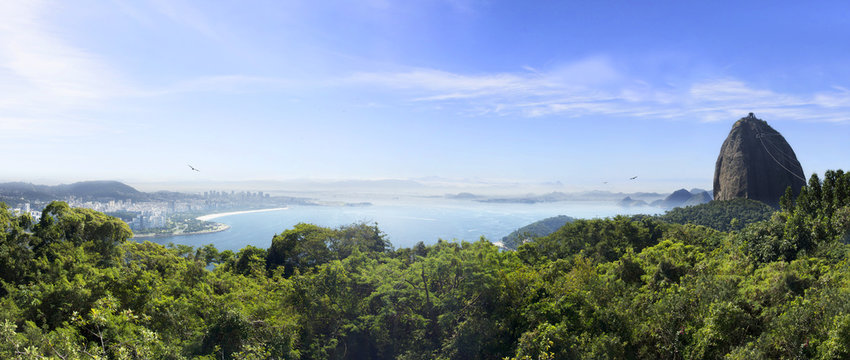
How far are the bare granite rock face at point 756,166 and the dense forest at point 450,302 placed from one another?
6308 centimetres

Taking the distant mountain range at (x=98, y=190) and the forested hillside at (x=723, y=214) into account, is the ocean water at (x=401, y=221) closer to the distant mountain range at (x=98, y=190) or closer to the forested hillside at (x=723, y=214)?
the forested hillside at (x=723, y=214)

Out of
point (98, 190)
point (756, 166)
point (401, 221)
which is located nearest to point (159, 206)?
point (98, 190)

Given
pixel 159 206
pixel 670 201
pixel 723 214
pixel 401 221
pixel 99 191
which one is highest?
pixel 99 191

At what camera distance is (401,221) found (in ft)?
435

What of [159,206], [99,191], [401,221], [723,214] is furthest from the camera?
[401,221]

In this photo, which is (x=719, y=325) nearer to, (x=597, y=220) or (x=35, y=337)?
(x=35, y=337)

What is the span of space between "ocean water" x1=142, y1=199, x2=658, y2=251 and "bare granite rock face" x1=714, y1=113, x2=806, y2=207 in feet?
70.3

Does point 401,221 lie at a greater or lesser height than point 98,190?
lesser

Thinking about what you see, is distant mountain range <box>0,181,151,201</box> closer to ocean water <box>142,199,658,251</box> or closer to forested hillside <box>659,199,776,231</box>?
ocean water <box>142,199,658,251</box>

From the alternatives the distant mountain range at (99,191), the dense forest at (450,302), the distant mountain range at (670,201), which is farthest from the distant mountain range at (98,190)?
the distant mountain range at (670,201)

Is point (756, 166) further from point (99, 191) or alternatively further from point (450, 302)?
point (99, 191)

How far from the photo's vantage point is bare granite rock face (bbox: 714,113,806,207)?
228 feet

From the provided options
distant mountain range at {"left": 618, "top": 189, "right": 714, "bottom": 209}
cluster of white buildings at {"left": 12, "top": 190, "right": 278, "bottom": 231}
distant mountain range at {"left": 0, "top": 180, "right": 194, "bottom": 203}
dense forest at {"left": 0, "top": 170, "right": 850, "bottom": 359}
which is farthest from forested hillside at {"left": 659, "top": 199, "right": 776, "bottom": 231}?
distant mountain range at {"left": 0, "top": 180, "right": 194, "bottom": 203}

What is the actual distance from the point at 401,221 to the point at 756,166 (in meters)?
93.7
